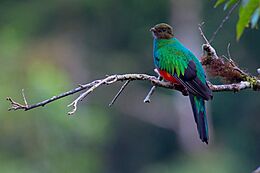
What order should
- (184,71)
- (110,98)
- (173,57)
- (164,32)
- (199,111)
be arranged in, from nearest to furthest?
(199,111)
(184,71)
(173,57)
(164,32)
(110,98)

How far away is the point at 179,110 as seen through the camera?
24.1m

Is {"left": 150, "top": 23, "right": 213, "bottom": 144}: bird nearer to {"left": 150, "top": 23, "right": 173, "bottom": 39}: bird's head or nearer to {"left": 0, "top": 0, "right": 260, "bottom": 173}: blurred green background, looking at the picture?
{"left": 150, "top": 23, "right": 173, "bottom": 39}: bird's head

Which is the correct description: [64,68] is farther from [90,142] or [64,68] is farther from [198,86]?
[198,86]

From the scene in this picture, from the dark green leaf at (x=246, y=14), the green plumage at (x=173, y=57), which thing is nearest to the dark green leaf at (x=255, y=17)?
the dark green leaf at (x=246, y=14)

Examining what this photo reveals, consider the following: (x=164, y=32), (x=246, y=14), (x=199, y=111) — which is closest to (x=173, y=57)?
(x=164, y=32)

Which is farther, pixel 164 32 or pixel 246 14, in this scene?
pixel 164 32

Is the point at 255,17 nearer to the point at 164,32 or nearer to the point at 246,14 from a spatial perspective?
the point at 246,14

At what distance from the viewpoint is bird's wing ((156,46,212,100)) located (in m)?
5.50

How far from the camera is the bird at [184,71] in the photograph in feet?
18.0

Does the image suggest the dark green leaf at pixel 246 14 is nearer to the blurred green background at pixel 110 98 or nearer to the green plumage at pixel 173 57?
the green plumage at pixel 173 57

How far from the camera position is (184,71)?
583 cm

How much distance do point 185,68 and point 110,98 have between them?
1843cm

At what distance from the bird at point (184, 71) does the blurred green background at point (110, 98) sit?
13794 millimetres

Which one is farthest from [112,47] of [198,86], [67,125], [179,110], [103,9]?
[198,86]
